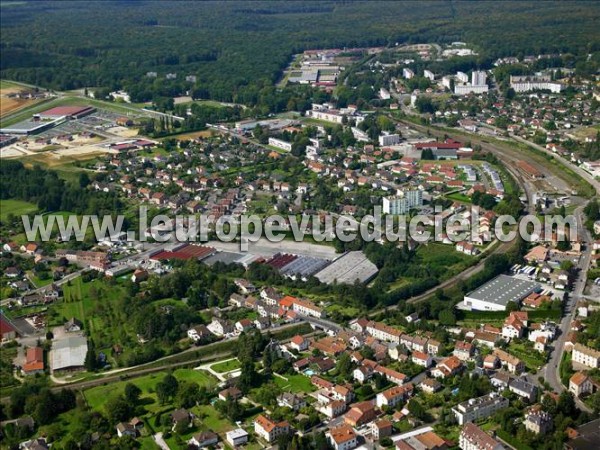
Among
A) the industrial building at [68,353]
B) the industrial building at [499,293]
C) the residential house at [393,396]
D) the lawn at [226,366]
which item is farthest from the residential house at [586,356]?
the industrial building at [68,353]

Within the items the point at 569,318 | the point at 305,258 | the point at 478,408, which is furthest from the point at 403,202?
the point at 478,408

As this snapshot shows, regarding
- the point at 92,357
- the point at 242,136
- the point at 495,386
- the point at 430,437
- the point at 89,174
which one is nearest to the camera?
the point at 430,437

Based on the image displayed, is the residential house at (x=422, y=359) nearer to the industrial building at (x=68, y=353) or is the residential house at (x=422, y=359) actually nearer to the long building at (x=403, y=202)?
the industrial building at (x=68, y=353)

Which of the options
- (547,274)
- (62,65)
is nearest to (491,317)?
(547,274)

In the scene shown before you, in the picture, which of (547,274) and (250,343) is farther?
(547,274)

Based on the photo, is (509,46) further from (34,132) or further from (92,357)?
(92,357)
